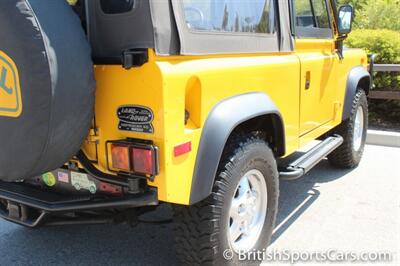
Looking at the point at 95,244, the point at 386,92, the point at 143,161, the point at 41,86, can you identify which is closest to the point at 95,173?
the point at 143,161

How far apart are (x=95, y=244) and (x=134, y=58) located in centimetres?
177

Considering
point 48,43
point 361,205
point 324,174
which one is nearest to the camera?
point 48,43

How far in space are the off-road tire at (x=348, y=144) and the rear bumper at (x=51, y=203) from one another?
2.94 metres

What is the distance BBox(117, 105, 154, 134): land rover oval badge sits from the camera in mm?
2051

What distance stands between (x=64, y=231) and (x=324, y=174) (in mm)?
2789

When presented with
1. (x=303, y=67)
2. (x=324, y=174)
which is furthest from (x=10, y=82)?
(x=324, y=174)

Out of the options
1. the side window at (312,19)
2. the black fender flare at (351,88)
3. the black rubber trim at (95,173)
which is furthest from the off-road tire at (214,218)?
the black fender flare at (351,88)

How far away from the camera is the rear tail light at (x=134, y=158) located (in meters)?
2.03

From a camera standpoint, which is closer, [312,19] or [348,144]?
[312,19]

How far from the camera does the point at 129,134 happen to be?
2.14 metres

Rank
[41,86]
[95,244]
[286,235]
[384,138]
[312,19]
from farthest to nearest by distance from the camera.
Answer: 1. [384,138]
2. [312,19]
3. [286,235]
4. [95,244]
5. [41,86]

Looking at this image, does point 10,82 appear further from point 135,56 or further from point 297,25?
point 297,25

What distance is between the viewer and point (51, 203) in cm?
234

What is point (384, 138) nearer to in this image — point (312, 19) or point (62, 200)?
point (312, 19)
